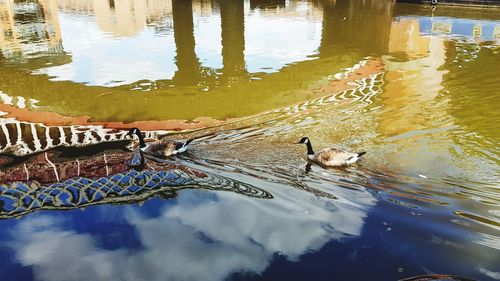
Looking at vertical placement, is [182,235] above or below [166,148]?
below

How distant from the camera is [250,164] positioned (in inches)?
306

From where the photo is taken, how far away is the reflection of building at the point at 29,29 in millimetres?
19641

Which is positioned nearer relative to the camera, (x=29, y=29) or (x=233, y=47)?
(x=233, y=47)

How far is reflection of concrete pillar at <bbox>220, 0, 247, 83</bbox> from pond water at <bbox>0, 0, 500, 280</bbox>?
0.13 meters

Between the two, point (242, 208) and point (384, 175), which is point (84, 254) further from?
point (384, 175)

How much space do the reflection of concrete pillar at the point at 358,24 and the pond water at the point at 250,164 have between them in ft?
2.17

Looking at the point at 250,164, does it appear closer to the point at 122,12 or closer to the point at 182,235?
the point at 182,235

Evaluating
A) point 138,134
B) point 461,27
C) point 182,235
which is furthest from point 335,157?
point 461,27

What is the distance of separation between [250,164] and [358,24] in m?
20.7

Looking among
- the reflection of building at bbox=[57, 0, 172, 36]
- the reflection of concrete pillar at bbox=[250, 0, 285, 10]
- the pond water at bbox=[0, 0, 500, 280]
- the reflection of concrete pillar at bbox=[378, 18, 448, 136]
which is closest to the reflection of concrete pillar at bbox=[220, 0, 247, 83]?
the pond water at bbox=[0, 0, 500, 280]

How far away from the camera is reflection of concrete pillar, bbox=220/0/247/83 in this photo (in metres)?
15.5

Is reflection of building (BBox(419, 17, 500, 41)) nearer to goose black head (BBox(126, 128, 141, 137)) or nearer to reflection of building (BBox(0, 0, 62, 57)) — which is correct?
goose black head (BBox(126, 128, 141, 137))

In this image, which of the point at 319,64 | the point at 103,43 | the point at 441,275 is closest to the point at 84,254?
the point at 441,275

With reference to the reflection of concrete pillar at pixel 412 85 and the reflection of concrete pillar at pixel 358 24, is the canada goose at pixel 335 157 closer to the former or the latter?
the reflection of concrete pillar at pixel 412 85
